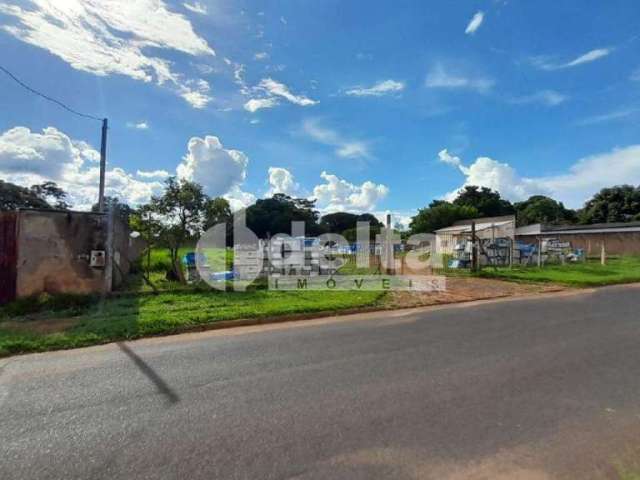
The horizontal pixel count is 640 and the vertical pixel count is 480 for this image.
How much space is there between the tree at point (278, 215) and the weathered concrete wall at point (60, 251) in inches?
2077

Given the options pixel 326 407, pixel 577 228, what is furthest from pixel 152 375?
pixel 577 228

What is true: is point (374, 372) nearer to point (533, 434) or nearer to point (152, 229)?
point (533, 434)

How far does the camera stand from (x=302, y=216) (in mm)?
68000

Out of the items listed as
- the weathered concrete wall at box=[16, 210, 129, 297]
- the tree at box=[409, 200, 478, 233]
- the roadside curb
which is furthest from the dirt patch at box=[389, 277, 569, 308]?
the tree at box=[409, 200, 478, 233]

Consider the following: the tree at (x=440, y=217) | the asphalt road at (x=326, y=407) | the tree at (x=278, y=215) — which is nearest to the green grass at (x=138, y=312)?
the asphalt road at (x=326, y=407)

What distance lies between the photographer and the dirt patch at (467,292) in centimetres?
995

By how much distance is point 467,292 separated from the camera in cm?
1153

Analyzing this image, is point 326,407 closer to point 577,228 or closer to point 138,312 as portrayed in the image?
point 138,312

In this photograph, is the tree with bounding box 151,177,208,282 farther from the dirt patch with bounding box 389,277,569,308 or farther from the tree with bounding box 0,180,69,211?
the tree with bounding box 0,180,69,211

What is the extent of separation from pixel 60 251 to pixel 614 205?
63.5 meters

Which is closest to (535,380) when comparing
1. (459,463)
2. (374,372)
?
(374,372)

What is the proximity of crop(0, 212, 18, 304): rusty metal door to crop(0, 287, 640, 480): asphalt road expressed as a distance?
4227 millimetres

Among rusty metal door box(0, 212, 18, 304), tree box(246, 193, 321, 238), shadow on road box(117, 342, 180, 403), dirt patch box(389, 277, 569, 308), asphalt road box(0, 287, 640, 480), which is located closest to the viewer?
asphalt road box(0, 287, 640, 480)

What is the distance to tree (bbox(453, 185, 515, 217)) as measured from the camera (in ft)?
220
